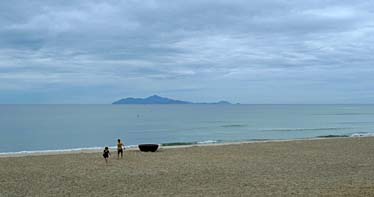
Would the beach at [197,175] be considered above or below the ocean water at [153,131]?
below

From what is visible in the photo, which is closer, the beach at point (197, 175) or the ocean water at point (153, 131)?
the beach at point (197, 175)

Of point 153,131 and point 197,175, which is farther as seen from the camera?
point 153,131

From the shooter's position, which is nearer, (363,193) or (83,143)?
(363,193)

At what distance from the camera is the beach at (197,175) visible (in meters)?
11.9

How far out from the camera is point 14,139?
45250mm

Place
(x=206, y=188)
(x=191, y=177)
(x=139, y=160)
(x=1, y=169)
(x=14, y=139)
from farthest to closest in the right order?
(x=14, y=139)
(x=139, y=160)
(x=1, y=169)
(x=191, y=177)
(x=206, y=188)

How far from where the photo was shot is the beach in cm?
1190

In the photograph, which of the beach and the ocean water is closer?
the beach

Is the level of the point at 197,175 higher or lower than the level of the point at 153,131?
lower

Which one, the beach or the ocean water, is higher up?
the ocean water

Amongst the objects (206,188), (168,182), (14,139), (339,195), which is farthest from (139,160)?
(14,139)

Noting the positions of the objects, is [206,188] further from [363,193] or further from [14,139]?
[14,139]

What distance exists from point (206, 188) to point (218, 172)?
3.21 m

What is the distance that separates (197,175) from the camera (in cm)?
1479
